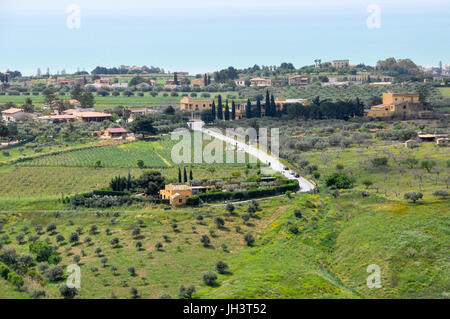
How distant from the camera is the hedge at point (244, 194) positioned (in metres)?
46.8

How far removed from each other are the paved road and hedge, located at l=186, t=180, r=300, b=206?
1535 millimetres

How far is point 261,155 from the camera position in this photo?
66.1 m

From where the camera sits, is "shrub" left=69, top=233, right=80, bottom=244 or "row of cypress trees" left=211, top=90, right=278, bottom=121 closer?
"shrub" left=69, top=233, right=80, bottom=244

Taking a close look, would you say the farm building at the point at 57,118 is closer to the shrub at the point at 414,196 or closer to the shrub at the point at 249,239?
the shrub at the point at 249,239

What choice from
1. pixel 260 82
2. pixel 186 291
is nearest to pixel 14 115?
pixel 186 291

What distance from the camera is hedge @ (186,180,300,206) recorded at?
46.8 m

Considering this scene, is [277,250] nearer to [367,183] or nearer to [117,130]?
[367,183]

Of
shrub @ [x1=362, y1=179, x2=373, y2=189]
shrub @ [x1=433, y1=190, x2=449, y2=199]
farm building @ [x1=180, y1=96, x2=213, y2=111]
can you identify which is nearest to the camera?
shrub @ [x1=433, y1=190, x2=449, y2=199]

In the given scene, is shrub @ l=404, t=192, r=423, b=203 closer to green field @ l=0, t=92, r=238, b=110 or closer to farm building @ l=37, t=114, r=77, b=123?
farm building @ l=37, t=114, r=77, b=123

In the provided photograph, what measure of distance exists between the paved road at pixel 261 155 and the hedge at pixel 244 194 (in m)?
1.54

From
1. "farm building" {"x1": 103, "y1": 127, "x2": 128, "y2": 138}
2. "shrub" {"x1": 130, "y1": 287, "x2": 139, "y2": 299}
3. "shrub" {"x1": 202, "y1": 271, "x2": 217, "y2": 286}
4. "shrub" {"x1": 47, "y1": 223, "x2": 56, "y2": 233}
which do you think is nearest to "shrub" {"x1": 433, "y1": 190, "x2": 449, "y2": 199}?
"shrub" {"x1": 202, "y1": 271, "x2": 217, "y2": 286}
